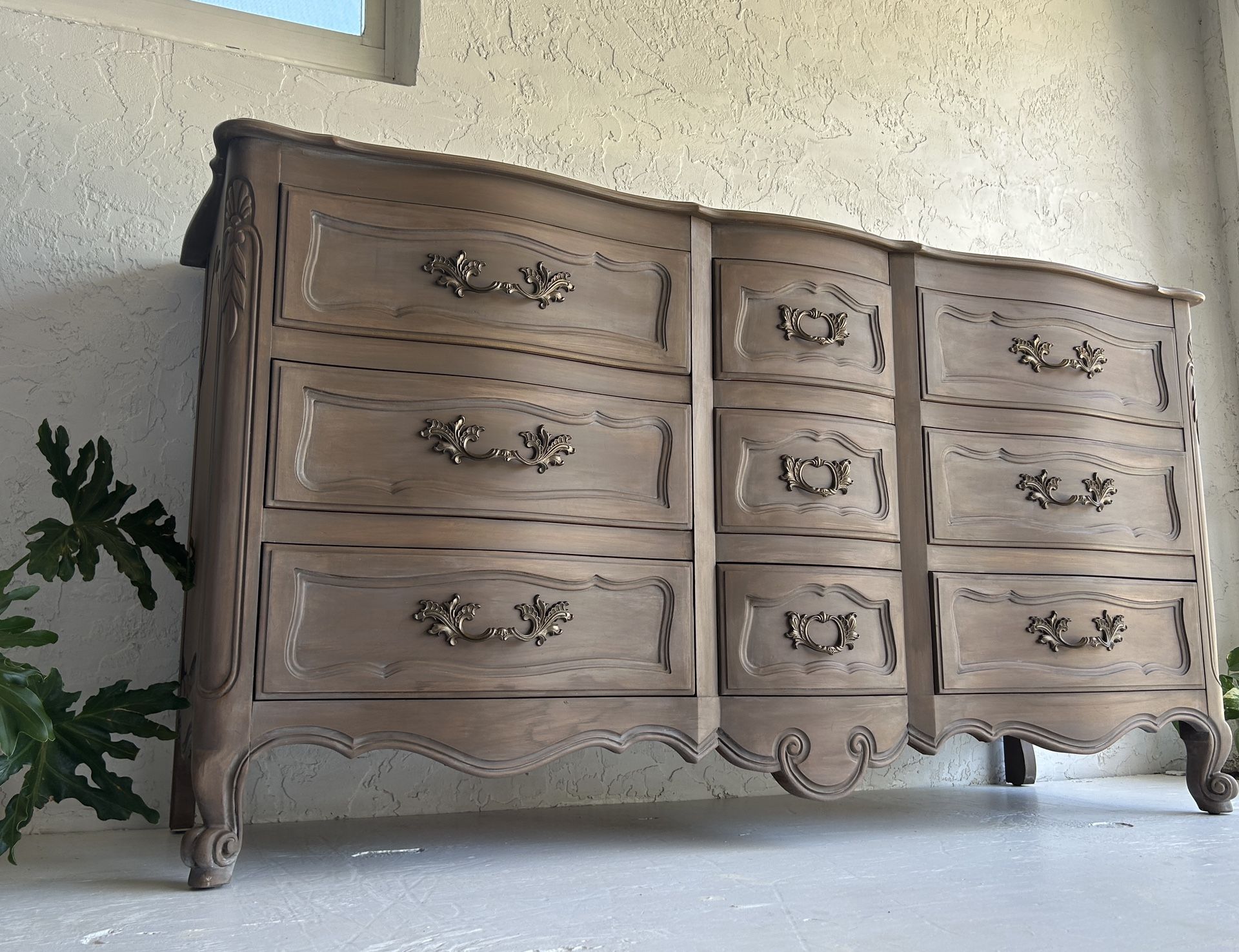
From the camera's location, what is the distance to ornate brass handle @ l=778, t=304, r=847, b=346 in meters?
1.58

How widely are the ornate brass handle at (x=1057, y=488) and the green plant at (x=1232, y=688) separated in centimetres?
77

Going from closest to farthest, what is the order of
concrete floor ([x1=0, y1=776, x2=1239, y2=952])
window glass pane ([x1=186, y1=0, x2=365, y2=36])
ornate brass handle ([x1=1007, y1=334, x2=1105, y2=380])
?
concrete floor ([x1=0, y1=776, x2=1239, y2=952]) → ornate brass handle ([x1=1007, y1=334, x2=1105, y2=380]) → window glass pane ([x1=186, y1=0, x2=365, y2=36])

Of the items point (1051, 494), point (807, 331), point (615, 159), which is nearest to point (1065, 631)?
point (1051, 494)

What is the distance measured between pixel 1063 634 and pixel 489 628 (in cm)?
94

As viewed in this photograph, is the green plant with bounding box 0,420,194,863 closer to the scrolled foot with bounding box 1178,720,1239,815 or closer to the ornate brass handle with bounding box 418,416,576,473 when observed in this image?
the ornate brass handle with bounding box 418,416,576,473

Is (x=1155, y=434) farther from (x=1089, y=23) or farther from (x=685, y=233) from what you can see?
(x=1089, y=23)

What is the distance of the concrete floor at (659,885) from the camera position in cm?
102

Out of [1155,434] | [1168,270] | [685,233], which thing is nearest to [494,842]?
[685,233]

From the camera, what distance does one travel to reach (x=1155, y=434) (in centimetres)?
182

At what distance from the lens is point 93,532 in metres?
1.41

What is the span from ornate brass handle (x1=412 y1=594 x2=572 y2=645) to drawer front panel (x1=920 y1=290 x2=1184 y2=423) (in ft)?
2.38

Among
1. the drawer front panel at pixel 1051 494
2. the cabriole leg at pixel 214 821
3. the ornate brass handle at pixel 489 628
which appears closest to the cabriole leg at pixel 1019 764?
the drawer front panel at pixel 1051 494

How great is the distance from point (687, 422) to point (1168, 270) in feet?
5.87

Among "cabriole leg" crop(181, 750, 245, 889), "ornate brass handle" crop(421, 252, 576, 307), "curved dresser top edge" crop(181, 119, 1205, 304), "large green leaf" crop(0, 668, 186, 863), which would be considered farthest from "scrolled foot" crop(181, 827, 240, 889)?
"curved dresser top edge" crop(181, 119, 1205, 304)
